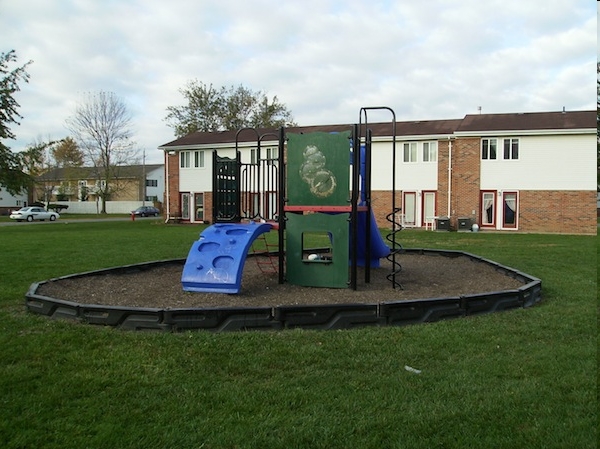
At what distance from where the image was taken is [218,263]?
300 inches

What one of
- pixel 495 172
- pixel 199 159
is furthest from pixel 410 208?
pixel 199 159

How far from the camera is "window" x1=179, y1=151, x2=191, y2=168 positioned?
3631 cm

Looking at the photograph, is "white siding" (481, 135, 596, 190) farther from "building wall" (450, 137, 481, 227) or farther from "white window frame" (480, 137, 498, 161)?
"building wall" (450, 137, 481, 227)

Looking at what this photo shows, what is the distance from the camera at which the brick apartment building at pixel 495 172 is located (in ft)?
87.6

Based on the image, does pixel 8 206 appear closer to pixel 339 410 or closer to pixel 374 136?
pixel 374 136

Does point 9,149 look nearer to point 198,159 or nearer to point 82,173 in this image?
point 198,159

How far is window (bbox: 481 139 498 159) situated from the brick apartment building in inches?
1.5

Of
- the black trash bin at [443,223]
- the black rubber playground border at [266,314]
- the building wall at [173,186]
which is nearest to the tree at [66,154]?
the building wall at [173,186]

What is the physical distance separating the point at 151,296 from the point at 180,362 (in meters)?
2.94

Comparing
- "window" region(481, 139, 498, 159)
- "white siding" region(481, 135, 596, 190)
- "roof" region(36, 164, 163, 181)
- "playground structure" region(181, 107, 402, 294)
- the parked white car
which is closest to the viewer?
"playground structure" region(181, 107, 402, 294)

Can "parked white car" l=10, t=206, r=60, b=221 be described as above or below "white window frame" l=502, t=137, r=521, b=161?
below

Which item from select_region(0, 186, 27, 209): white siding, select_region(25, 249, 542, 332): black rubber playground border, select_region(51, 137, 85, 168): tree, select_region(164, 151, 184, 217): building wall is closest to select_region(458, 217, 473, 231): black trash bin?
select_region(164, 151, 184, 217): building wall

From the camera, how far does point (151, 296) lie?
7.55 m

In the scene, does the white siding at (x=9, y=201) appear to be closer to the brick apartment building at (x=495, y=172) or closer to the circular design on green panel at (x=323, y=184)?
the brick apartment building at (x=495, y=172)
